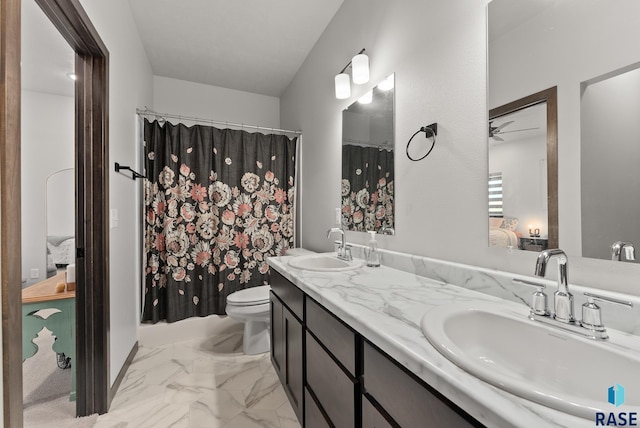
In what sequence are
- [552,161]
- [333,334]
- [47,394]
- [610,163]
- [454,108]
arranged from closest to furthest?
[610,163] → [552,161] → [333,334] → [454,108] → [47,394]

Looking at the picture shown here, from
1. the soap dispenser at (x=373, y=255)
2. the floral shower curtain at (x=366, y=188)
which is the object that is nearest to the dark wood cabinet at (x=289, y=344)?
the soap dispenser at (x=373, y=255)

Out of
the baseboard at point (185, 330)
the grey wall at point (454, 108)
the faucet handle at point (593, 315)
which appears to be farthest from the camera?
the baseboard at point (185, 330)

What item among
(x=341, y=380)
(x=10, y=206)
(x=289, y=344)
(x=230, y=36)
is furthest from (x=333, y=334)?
(x=230, y=36)

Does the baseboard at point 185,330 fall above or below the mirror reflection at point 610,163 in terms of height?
below

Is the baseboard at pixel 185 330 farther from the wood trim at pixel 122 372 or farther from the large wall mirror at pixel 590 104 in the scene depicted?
the large wall mirror at pixel 590 104

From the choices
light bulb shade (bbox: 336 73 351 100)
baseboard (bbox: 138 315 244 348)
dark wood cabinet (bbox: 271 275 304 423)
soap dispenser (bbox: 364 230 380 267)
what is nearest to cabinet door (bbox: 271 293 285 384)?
dark wood cabinet (bbox: 271 275 304 423)

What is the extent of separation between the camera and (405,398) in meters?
0.62

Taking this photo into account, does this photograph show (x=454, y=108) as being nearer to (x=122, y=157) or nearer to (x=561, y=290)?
(x=561, y=290)

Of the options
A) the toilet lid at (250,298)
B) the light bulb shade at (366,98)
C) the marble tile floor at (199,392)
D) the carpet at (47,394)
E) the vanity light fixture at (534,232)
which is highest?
the light bulb shade at (366,98)

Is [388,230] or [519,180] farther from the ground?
[519,180]

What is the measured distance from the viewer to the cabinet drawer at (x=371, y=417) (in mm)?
698

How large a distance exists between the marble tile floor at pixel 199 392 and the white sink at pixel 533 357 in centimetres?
114

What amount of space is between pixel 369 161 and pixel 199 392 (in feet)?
5.73

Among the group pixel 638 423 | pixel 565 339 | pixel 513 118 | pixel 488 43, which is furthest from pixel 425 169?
pixel 638 423
